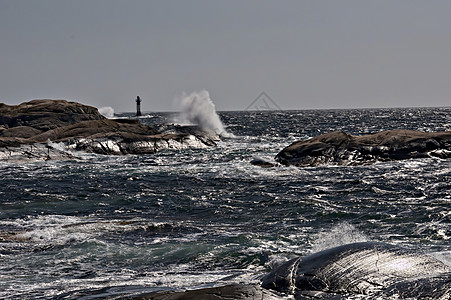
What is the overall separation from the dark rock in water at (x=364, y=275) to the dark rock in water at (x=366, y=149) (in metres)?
22.1

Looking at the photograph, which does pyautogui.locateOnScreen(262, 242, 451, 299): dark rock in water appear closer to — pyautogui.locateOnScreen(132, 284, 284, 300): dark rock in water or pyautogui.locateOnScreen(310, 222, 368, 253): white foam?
pyautogui.locateOnScreen(132, 284, 284, 300): dark rock in water

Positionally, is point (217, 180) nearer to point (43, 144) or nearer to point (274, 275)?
point (43, 144)

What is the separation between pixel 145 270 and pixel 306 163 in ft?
65.5

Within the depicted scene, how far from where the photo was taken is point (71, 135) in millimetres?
41438

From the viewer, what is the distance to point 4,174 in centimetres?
2819

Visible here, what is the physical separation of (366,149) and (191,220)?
17.3 meters

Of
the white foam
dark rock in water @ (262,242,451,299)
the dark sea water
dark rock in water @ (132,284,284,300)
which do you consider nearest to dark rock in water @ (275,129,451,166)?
the dark sea water

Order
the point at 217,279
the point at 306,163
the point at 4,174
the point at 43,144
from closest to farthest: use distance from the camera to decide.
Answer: the point at 217,279, the point at 4,174, the point at 306,163, the point at 43,144

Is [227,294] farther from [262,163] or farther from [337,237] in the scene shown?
[262,163]

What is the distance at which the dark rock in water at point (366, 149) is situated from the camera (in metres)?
30.8

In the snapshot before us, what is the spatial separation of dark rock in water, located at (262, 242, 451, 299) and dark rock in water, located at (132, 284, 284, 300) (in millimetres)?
372

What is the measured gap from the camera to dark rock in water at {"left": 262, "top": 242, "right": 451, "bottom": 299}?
7.12 meters

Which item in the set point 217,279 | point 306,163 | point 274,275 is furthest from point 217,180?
point 274,275

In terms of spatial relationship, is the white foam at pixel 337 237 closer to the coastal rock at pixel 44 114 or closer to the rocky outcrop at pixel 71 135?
the rocky outcrop at pixel 71 135
